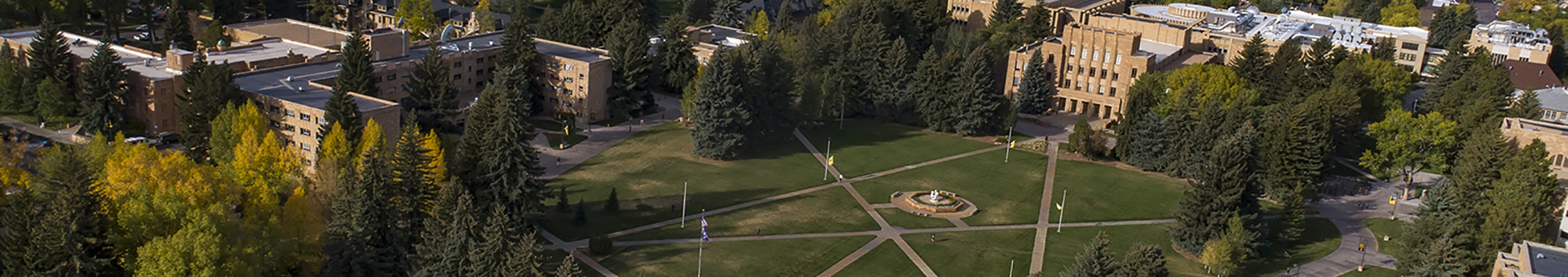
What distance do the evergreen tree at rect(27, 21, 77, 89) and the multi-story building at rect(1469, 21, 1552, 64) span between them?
133309mm

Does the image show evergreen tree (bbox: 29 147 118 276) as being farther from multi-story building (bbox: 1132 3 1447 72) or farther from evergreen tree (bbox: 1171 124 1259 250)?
multi-story building (bbox: 1132 3 1447 72)

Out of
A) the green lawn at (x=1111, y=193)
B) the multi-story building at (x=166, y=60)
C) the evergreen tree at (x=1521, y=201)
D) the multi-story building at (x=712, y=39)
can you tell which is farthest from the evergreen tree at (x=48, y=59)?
the evergreen tree at (x=1521, y=201)

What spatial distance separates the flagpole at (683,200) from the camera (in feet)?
283

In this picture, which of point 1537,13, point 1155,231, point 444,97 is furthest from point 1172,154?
point 1537,13

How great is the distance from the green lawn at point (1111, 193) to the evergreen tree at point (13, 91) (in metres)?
74.4

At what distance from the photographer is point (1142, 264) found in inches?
2494

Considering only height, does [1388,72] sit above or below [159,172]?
above

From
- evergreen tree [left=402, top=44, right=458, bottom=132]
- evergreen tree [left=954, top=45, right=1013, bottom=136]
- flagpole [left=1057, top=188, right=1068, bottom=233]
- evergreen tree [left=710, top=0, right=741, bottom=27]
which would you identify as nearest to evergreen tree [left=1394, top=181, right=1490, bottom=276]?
flagpole [left=1057, top=188, right=1068, bottom=233]

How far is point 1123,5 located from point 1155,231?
86675 millimetres

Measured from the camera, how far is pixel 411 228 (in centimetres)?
7300

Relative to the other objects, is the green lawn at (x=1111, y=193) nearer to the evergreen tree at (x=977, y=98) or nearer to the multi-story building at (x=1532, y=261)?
the evergreen tree at (x=977, y=98)

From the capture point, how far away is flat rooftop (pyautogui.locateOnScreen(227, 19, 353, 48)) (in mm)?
114794

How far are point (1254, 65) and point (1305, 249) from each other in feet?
124

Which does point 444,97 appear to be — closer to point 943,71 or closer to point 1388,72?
point 943,71
